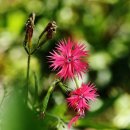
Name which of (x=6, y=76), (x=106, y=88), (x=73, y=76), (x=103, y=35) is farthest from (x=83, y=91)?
(x=103, y=35)

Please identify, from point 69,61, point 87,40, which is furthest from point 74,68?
point 87,40

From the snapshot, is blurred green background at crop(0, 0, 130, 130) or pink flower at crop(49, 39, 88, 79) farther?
blurred green background at crop(0, 0, 130, 130)

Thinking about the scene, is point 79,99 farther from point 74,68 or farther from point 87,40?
point 87,40

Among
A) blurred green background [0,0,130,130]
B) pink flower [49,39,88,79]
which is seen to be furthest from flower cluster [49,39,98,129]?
blurred green background [0,0,130,130]

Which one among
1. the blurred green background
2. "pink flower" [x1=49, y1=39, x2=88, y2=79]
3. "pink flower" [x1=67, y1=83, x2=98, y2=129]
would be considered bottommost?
"pink flower" [x1=67, y1=83, x2=98, y2=129]

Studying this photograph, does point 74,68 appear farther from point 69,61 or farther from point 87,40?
point 87,40

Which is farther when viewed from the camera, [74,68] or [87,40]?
[87,40]

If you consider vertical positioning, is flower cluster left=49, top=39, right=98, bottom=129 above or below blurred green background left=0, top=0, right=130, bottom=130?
below

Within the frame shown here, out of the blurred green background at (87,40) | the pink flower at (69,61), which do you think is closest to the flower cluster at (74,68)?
the pink flower at (69,61)

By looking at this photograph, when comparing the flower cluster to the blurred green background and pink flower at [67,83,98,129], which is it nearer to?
pink flower at [67,83,98,129]

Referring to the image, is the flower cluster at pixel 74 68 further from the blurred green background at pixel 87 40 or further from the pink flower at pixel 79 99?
the blurred green background at pixel 87 40

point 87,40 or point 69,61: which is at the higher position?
point 87,40

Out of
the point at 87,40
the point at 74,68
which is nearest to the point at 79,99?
the point at 74,68
